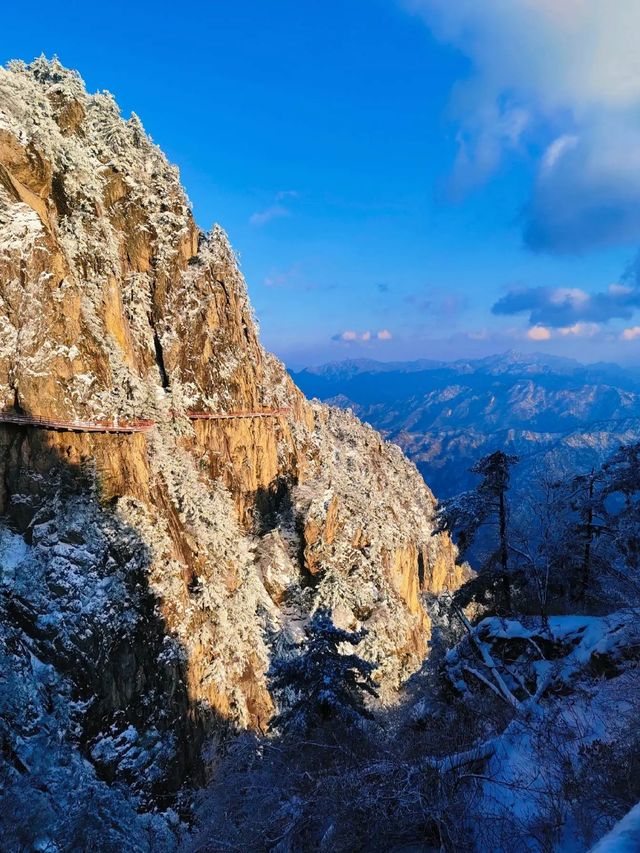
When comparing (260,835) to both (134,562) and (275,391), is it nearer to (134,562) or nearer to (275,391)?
(134,562)

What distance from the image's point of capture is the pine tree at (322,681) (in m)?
12.7

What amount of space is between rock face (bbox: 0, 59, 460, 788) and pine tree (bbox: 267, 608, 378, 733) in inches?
399

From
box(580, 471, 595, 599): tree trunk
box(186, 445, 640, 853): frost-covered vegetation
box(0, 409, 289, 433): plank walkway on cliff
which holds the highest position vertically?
box(0, 409, 289, 433): plank walkway on cliff

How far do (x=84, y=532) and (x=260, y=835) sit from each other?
54.0 feet

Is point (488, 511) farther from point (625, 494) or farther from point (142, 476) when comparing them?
point (142, 476)

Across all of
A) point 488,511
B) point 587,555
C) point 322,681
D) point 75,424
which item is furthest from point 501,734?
point 75,424

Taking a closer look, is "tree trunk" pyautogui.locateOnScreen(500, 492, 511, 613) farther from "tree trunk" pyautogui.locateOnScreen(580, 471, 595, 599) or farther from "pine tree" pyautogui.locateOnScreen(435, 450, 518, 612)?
"tree trunk" pyautogui.locateOnScreen(580, 471, 595, 599)

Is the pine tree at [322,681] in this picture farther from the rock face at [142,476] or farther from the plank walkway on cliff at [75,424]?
the plank walkway on cliff at [75,424]

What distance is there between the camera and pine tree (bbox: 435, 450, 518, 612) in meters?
15.8

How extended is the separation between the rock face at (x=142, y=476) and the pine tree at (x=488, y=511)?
48.6 feet

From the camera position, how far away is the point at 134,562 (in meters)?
21.4

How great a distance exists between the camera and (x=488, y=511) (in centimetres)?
1589

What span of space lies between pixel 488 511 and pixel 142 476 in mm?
17787

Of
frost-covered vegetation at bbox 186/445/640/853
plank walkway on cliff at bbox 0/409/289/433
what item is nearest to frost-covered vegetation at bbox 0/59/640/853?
frost-covered vegetation at bbox 186/445/640/853
